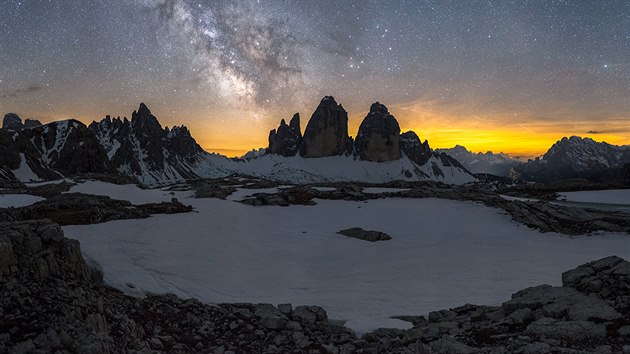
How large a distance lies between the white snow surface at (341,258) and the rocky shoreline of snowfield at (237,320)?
1.54 meters

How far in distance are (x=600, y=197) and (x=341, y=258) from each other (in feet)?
219

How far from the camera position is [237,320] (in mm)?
10039

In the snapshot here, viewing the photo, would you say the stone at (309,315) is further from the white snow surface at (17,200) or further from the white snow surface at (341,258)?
the white snow surface at (17,200)

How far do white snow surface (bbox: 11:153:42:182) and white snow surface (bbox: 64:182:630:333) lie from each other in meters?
105

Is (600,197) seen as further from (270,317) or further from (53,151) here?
(53,151)

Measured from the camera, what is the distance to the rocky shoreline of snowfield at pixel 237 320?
647 centimetres

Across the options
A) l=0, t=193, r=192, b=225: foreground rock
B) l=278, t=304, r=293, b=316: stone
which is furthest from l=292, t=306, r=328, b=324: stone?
l=0, t=193, r=192, b=225: foreground rock

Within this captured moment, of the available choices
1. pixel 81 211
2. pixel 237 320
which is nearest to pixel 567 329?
pixel 237 320

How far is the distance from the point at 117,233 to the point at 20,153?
127646 mm

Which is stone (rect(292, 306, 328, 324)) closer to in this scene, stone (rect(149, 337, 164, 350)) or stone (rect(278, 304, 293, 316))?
stone (rect(278, 304, 293, 316))

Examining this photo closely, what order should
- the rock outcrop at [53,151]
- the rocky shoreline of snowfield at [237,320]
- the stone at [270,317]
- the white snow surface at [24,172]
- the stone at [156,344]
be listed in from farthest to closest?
the rock outcrop at [53,151], the white snow surface at [24,172], the stone at [270,317], the stone at [156,344], the rocky shoreline of snowfield at [237,320]

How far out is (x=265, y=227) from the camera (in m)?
28.6

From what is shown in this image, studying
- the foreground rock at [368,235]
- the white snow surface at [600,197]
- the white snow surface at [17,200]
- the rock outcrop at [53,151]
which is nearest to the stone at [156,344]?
the foreground rock at [368,235]

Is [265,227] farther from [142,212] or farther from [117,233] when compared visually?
[117,233]
